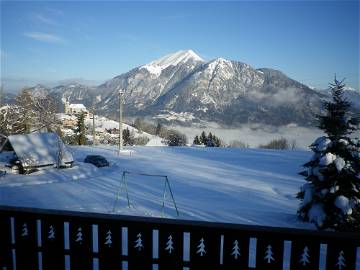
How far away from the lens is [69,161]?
69.5ft

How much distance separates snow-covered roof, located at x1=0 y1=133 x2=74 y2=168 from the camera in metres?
20.0

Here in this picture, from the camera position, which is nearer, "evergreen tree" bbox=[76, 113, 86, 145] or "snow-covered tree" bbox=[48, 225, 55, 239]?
"snow-covered tree" bbox=[48, 225, 55, 239]

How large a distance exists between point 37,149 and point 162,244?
20.3 m

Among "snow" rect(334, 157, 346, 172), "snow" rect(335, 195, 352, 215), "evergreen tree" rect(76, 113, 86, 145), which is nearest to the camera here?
"snow" rect(335, 195, 352, 215)

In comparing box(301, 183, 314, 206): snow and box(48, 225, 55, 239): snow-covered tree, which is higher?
box(48, 225, 55, 239): snow-covered tree

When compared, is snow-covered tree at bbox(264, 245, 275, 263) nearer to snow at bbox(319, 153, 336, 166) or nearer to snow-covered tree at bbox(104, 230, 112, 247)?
snow-covered tree at bbox(104, 230, 112, 247)

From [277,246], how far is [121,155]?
26639mm

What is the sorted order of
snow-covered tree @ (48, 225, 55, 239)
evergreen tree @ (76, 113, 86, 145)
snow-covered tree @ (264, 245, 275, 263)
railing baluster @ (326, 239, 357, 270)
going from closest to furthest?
railing baluster @ (326, 239, 357, 270), snow-covered tree @ (264, 245, 275, 263), snow-covered tree @ (48, 225, 55, 239), evergreen tree @ (76, 113, 86, 145)

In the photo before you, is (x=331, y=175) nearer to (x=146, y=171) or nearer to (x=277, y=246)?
(x=277, y=246)

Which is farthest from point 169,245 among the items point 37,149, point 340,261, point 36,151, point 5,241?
point 37,149

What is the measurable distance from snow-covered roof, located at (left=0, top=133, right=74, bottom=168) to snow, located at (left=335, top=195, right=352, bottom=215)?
55.8ft

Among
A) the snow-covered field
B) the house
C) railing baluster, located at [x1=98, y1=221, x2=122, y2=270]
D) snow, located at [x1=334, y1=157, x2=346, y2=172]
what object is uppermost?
railing baluster, located at [x1=98, y1=221, x2=122, y2=270]

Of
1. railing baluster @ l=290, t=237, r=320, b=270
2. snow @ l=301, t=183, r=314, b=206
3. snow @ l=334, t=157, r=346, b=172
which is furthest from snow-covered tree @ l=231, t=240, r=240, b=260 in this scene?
snow @ l=301, t=183, r=314, b=206

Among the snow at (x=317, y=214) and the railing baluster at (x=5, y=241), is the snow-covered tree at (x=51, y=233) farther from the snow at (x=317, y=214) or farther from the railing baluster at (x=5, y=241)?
the snow at (x=317, y=214)
